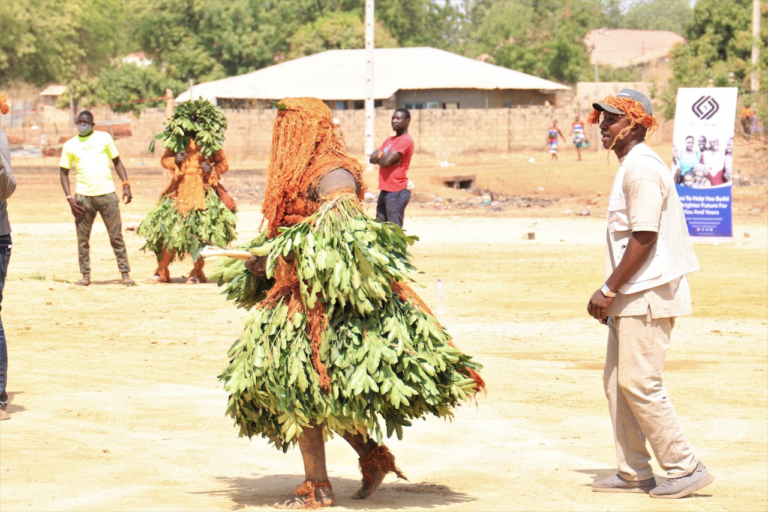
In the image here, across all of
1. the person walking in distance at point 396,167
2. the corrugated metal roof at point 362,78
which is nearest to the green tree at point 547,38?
the corrugated metal roof at point 362,78

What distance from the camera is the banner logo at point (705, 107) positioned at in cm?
1758

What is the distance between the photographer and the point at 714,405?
25.9ft

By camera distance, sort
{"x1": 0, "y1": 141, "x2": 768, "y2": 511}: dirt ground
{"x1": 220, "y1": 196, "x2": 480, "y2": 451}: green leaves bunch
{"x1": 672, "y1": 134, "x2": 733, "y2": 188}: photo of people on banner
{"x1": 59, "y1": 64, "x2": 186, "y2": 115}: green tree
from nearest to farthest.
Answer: {"x1": 220, "y1": 196, "x2": 480, "y2": 451}: green leaves bunch
{"x1": 0, "y1": 141, "x2": 768, "y2": 511}: dirt ground
{"x1": 672, "y1": 134, "x2": 733, "y2": 188}: photo of people on banner
{"x1": 59, "y1": 64, "x2": 186, "y2": 115}: green tree

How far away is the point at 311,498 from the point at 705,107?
1395cm

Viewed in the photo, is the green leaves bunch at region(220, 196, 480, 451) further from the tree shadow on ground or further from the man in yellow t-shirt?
the man in yellow t-shirt

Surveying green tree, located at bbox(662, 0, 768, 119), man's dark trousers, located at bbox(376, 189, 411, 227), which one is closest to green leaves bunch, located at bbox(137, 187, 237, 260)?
man's dark trousers, located at bbox(376, 189, 411, 227)

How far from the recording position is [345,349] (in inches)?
207

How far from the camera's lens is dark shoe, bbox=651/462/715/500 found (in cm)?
564

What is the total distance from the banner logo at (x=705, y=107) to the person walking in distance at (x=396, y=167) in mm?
6329

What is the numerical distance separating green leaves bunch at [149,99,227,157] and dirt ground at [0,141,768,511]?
1799 mm

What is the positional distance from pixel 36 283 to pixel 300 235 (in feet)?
30.2

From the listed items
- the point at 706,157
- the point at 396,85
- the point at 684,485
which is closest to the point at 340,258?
the point at 684,485

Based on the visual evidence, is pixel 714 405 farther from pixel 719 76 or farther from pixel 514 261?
pixel 719 76

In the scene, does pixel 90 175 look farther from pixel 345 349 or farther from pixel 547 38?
pixel 547 38
